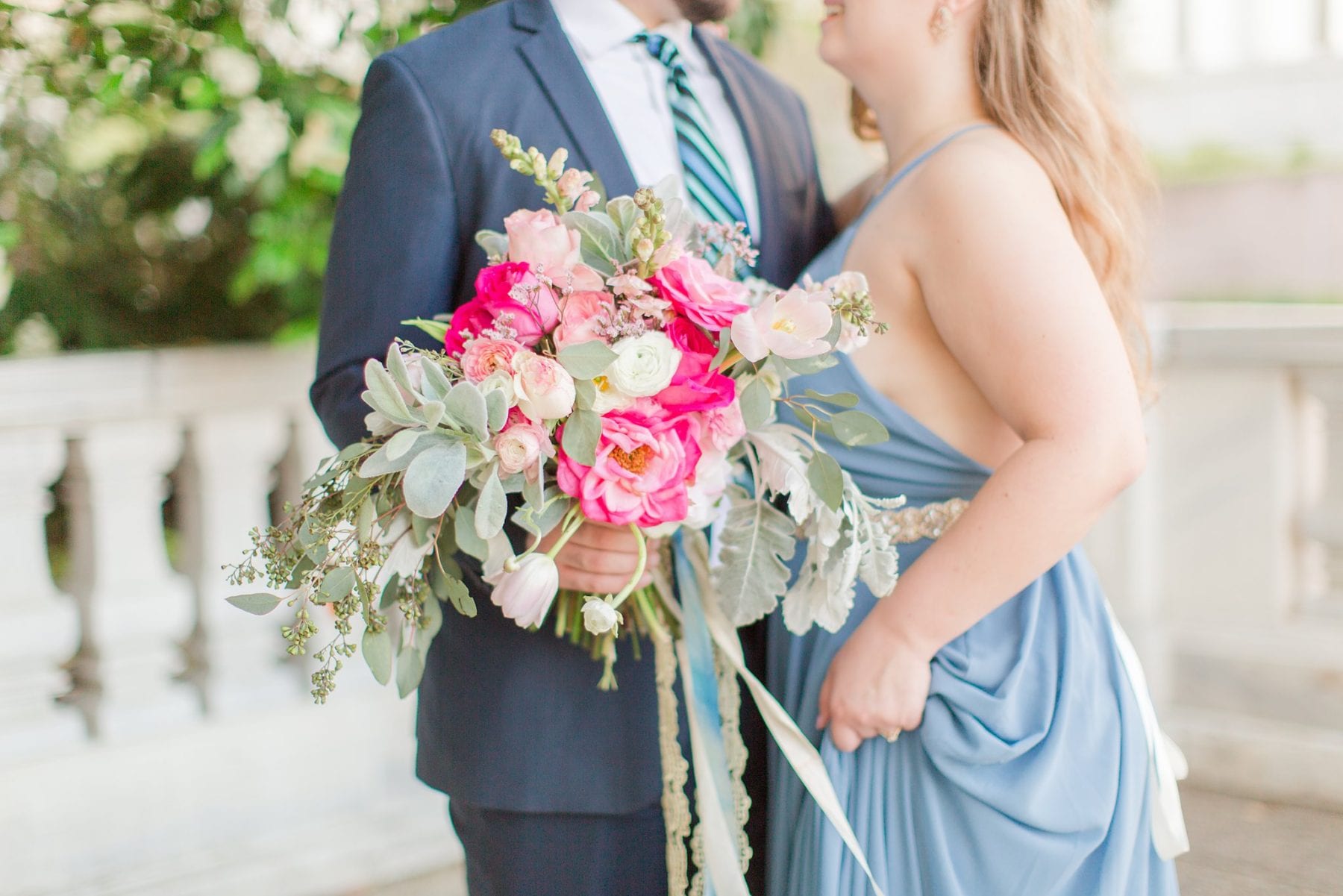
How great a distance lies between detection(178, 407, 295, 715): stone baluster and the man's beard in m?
1.54

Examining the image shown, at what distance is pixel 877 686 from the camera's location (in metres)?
1.40

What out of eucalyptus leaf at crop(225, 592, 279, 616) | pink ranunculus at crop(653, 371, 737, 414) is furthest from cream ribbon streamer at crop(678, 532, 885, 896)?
eucalyptus leaf at crop(225, 592, 279, 616)

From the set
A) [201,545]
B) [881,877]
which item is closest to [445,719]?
[881,877]

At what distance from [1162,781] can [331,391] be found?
120cm

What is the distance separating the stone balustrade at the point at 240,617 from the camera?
2545 mm

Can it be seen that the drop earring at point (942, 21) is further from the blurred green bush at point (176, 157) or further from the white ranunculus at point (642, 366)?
the blurred green bush at point (176, 157)

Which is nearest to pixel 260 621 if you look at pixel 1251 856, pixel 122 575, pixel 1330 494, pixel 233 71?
pixel 122 575

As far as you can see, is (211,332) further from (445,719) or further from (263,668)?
(445,719)

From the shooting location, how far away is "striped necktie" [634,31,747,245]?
167 centimetres

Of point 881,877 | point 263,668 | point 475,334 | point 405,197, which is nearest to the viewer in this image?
point 475,334

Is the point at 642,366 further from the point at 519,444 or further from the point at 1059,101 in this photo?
the point at 1059,101

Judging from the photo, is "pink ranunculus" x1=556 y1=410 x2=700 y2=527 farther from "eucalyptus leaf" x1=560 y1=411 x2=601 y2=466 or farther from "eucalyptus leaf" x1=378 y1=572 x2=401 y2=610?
"eucalyptus leaf" x1=378 y1=572 x2=401 y2=610

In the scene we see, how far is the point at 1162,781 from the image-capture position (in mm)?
1498

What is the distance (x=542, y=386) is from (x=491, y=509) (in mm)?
132
